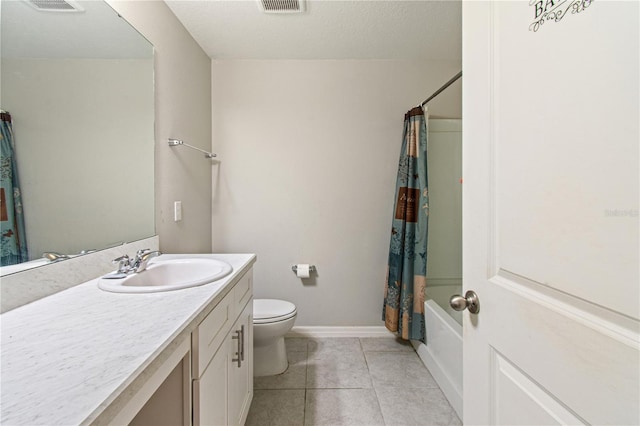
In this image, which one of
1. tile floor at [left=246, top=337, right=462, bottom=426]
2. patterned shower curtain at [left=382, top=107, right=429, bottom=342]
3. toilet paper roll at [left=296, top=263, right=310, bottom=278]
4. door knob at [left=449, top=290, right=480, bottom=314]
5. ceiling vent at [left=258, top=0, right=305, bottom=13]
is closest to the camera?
door knob at [left=449, top=290, right=480, bottom=314]

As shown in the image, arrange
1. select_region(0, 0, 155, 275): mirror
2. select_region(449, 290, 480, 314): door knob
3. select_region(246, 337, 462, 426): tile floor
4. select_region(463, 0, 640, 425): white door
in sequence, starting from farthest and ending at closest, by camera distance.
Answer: select_region(246, 337, 462, 426): tile floor, select_region(0, 0, 155, 275): mirror, select_region(449, 290, 480, 314): door knob, select_region(463, 0, 640, 425): white door

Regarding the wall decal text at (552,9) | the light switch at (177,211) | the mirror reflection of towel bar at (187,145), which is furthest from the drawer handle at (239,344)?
the wall decal text at (552,9)

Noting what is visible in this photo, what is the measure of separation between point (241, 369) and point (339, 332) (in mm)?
1137

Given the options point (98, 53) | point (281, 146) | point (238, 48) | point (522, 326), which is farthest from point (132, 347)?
point (238, 48)

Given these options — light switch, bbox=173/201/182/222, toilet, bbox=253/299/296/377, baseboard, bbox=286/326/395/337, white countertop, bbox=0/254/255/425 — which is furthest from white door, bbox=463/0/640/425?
light switch, bbox=173/201/182/222

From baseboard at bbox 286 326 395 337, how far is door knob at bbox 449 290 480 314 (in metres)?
1.62

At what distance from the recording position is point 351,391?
4.94 feet

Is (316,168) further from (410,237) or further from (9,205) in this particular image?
(9,205)

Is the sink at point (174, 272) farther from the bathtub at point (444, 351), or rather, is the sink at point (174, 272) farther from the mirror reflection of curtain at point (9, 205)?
the bathtub at point (444, 351)

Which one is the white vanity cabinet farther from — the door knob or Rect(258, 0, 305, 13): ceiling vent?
Rect(258, 0, 305, 13): ceiling vent

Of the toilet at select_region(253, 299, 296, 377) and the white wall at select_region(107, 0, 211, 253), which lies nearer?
the white wall at select_region(107, 0, 211, 253)

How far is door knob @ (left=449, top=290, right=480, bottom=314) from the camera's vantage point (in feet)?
2.18

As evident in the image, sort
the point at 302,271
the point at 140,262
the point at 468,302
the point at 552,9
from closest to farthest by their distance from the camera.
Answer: the point at 552,9 → the point at 468,302 → the point at 140,262 → the point at 302,271

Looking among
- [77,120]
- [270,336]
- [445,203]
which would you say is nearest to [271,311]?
[270,336]
